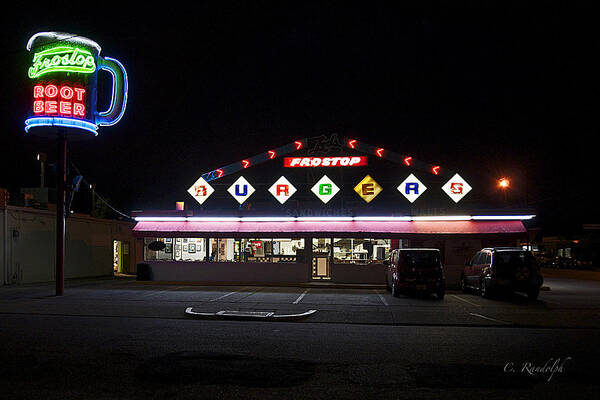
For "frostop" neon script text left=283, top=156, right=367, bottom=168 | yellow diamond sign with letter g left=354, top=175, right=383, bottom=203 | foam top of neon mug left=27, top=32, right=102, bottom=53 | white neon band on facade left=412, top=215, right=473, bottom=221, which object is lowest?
white neon band on facade left=412, top=215, right=473, bottom=221

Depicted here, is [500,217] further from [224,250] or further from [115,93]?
[115,93]

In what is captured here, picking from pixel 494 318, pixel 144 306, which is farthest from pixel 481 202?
pixel 144 306

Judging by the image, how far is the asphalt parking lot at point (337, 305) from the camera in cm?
1475

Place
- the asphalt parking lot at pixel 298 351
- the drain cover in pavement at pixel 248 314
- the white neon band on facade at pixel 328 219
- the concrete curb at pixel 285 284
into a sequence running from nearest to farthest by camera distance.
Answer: the asphalt parking lot at pixel 298 351 < the drain cover in pavement at pixel 248 314 < the concrete curb at pixel 285 284 < the white neon band on facade at pixel 328 219

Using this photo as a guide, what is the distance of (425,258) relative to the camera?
2055cm

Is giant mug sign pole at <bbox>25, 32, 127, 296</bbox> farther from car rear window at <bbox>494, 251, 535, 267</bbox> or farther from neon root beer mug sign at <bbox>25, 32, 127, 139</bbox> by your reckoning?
car rear window at <bbox>494, 251, 535, 267</bbox>

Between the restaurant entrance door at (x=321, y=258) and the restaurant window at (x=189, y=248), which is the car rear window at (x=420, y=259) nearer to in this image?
the restaurant entrance door at (x=321, y=258)

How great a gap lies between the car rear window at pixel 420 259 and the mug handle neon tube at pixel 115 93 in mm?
13889

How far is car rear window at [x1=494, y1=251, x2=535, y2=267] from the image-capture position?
1989 centimetres

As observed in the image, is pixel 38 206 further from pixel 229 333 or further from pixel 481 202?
pixel 481 202

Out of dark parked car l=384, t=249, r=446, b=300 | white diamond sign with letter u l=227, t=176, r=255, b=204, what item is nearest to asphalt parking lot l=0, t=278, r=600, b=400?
dark parked car l=384, t=249, r=446, b=300

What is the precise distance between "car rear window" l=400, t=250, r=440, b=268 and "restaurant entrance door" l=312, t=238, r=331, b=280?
7721 millimetres

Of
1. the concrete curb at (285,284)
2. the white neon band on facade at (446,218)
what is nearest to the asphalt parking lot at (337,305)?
the concrete curb at (285,284)

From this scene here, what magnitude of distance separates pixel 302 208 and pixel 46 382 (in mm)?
21418
